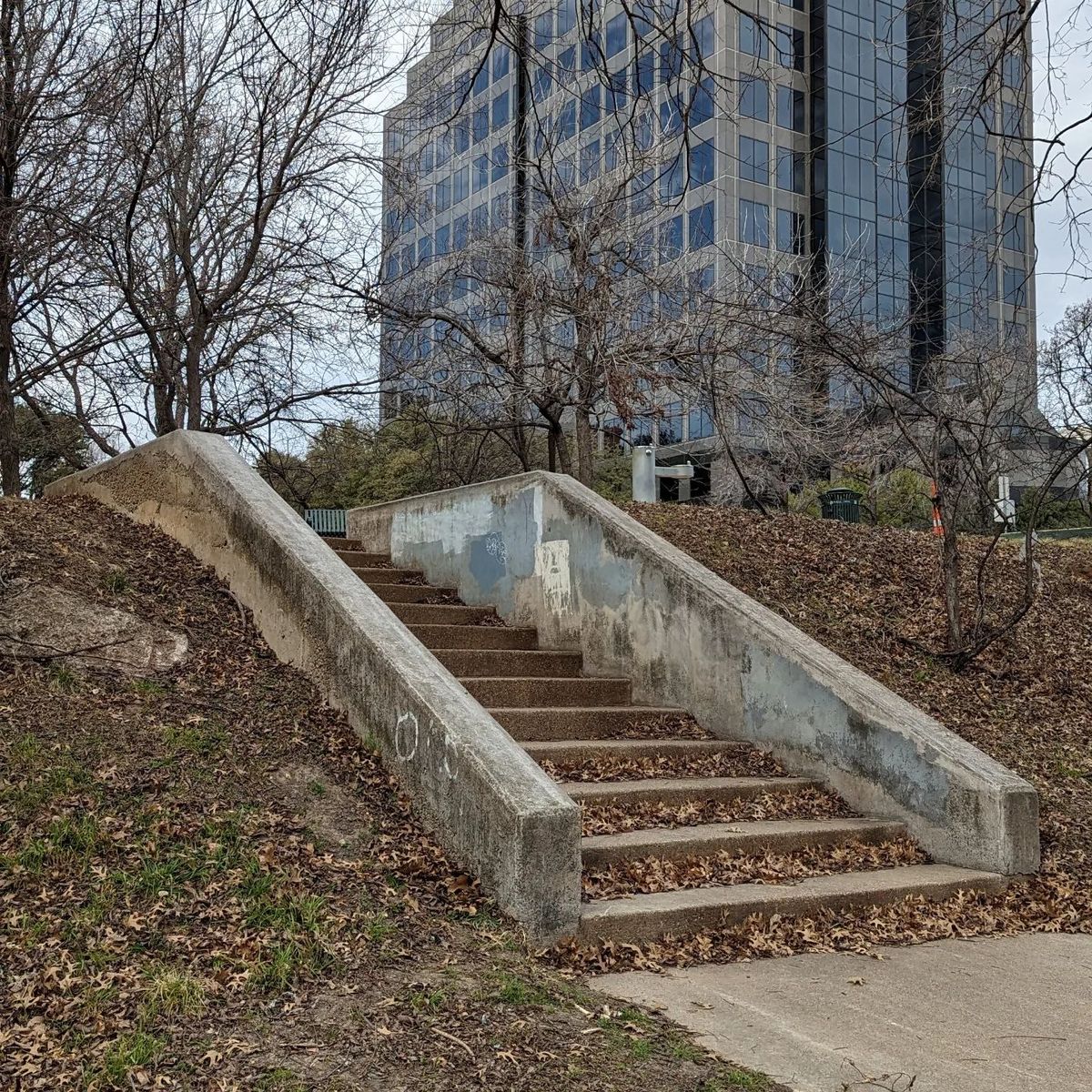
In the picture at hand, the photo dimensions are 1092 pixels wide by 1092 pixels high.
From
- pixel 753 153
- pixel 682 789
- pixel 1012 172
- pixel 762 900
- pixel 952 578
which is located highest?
pixel 753 153

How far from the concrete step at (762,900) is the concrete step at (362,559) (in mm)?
5925

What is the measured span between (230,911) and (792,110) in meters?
40.3

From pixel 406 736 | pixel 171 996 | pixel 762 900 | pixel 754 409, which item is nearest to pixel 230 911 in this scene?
pixel 171 996

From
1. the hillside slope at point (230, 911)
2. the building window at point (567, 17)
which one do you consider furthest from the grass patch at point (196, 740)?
the building window at point (567, 17)

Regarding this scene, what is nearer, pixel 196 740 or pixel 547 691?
pixel 196 740

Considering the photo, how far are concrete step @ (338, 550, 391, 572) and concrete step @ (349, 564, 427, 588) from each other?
0.12 metres

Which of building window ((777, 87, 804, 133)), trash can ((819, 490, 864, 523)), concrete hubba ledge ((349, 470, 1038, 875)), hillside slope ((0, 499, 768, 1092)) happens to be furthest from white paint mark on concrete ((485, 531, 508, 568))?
building window ((777, 87, 804, 133))

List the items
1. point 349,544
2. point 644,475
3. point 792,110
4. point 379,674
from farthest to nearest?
1. point 792,110
2. point 644,475
3. point 349,544
4. point 379,674

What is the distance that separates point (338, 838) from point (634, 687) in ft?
11.5

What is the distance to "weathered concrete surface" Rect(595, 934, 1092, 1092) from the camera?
367 centimetres

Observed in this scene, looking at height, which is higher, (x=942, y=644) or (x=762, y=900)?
(x=942, y=644)

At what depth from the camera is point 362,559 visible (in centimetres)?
1076

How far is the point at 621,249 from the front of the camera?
12516 millimetres

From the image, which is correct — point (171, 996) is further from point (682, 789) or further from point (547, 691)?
point (547, 691)
